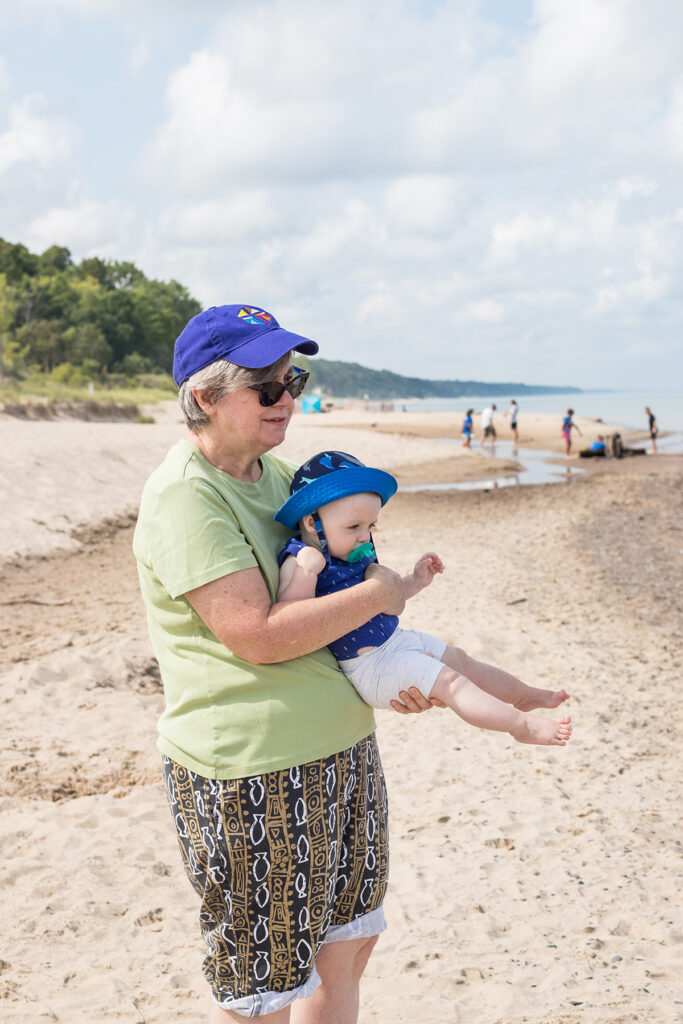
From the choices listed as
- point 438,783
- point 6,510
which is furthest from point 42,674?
point 6,510

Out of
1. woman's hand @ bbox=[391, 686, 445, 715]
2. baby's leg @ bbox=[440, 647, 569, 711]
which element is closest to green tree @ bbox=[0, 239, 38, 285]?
baby's leg @ bbox=[440, 647, 569, 711]

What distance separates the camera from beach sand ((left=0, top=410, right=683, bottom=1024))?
11.0 feet

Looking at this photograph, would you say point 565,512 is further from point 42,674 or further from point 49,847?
point 49,847

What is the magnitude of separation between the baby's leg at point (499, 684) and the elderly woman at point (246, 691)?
297 millimetres

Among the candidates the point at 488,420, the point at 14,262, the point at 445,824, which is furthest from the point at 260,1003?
the point at 14,262

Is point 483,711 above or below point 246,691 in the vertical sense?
below

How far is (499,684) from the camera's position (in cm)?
256

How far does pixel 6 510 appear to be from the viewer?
13031 mm

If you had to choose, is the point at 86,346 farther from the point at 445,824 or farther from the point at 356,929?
the point at 356,929

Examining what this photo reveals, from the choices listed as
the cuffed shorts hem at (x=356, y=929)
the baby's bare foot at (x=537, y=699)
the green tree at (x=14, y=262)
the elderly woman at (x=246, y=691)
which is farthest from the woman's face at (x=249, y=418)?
the green tree at (x=14, y=262)

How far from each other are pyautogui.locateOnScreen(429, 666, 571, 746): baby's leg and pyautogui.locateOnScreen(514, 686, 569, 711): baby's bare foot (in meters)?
0.27

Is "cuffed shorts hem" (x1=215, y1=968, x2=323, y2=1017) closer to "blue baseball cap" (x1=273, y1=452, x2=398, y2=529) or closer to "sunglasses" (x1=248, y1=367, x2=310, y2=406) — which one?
"blue baseball cap" (x1=273, y1=452, x2=398, y2=529)

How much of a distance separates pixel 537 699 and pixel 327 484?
0.99 m

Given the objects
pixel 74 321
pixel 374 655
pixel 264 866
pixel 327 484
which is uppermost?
pixel 74 321
